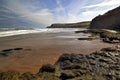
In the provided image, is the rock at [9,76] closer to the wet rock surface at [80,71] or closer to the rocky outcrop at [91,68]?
the wet rock surface at [80,71]

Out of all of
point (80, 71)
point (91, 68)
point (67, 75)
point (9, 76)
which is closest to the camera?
point (9, 76)

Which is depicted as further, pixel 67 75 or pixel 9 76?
pixel 67 75

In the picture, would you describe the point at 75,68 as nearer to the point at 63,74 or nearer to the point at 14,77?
the point at 63,74

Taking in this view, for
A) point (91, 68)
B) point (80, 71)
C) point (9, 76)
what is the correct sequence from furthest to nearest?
point (91, 68), point (80, 71), point (9, 76)

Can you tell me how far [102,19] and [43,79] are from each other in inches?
2255

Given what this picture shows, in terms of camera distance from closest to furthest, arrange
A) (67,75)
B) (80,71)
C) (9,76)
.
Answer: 1. (9,76)
2. (67,75)
3. (80,71)

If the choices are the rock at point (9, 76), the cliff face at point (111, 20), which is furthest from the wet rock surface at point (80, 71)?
the cliff face at point (111, 20)

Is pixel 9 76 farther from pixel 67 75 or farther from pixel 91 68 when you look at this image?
pixel 91 68

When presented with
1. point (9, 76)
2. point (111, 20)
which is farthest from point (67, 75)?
point (111, 20)

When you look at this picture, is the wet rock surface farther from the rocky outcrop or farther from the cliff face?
the cliff face

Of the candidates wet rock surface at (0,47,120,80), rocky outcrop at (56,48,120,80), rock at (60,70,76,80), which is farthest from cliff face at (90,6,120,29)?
rock at (60,70,76,80)

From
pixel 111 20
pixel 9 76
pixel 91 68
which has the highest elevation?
pixel 111 20

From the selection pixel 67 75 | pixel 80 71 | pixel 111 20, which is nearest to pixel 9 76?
pixel 67 75

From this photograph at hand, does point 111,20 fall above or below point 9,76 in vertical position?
above
